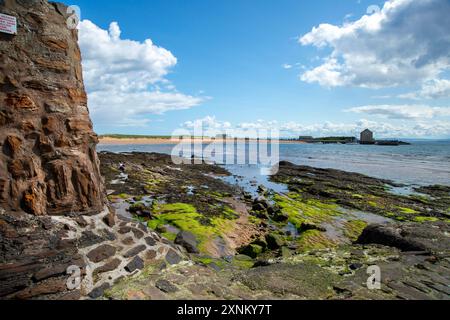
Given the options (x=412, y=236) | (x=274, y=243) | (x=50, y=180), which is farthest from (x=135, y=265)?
(x=412, y=236)

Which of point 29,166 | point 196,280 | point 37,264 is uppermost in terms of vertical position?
point 29,166

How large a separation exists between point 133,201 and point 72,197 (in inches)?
434

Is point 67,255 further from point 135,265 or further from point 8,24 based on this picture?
point 8,24

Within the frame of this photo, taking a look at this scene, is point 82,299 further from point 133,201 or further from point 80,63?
point 133,201

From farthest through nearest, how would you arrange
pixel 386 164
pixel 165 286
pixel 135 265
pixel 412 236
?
pixel 386 164 < pixel 412 236 < pixel 135 265 < pixel 165 286

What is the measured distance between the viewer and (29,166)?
627cm

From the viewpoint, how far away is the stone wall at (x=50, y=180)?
217 inches

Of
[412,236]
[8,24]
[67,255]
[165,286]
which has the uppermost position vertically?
[8,24]

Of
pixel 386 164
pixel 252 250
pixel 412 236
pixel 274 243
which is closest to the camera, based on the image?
pixel 412 236

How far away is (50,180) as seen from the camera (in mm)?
6602

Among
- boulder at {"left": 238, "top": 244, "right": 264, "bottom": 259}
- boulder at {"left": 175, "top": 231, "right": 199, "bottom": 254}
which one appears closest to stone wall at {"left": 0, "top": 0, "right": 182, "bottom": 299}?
boulder at {"left": 175, "top": 231, "right": 199, "bottom": 254}

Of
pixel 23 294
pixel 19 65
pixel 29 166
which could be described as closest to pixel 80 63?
pixel 19 65

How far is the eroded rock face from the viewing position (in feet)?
20.1

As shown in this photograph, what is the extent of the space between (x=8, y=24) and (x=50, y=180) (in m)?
3.51
